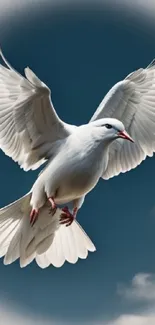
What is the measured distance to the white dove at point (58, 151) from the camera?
3.85 m

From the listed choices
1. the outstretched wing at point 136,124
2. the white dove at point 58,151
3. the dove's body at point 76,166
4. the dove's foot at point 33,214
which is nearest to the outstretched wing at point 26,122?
the white dove at point 58,151

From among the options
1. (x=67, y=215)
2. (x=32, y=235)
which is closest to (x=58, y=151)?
(x=67, y=215)

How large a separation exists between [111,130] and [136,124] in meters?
0.66

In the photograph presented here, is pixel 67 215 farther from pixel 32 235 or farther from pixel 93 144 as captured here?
pixel 93 144

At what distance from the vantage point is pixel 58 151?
13.4 feet

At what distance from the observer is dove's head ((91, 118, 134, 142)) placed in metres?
3.80

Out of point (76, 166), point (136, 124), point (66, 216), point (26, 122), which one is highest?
point (26, 122)

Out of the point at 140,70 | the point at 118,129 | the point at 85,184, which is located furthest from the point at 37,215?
the point at 140,70

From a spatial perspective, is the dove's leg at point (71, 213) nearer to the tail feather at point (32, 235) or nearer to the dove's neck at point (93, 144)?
the tail feather at point (32, 235)

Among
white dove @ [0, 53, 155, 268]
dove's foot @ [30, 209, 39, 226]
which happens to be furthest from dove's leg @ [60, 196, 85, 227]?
dove's foot @ [30, 209, 39, 226]

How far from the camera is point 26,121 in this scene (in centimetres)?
399

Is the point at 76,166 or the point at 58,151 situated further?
the point at 58,151

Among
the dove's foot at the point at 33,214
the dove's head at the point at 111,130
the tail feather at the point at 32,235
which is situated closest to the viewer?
the dove's head at the point at 111,130

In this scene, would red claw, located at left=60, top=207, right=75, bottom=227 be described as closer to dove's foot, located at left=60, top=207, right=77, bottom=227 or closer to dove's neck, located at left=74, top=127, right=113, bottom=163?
dove's foot, located at left=60, top=207, right=77, bottom=227
